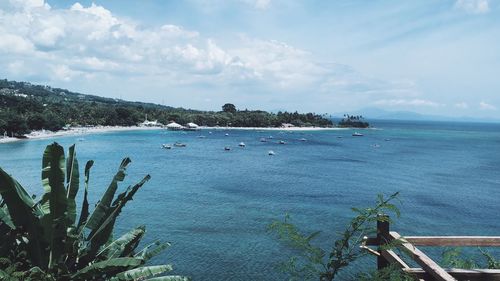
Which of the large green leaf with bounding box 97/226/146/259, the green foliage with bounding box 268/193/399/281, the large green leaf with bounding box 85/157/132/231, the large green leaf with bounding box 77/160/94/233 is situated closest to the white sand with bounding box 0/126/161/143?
the large green leaf with bounding box 77/160/94/233

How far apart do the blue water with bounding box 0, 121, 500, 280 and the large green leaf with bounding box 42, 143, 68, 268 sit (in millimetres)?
17859

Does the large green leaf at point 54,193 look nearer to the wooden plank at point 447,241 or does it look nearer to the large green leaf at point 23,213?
the large green leaf at point 23,213

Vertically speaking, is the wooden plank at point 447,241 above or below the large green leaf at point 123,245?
above

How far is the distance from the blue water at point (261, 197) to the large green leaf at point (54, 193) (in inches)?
703

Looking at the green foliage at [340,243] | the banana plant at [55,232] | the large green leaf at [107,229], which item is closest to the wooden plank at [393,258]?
the green foliage at [340,243]

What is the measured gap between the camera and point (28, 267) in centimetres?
805

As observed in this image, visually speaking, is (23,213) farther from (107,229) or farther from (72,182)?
(107,229)

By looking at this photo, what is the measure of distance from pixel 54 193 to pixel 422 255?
6320 millimetres

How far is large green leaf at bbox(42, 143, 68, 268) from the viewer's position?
758 centimetres

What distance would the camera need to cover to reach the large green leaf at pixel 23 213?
7.30 metres

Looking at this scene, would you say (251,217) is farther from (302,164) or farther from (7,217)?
(302,164)

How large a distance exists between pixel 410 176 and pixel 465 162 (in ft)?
97.2

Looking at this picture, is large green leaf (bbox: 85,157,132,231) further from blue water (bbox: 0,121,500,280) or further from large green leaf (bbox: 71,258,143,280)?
blue water (bbox: 0,121,500,280)

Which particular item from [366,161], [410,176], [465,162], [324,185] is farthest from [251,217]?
[465,162]
